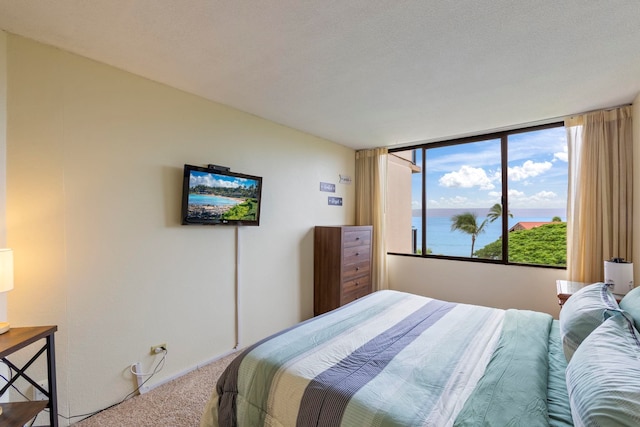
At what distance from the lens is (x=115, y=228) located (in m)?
2.13

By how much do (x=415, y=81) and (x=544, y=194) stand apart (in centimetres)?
258

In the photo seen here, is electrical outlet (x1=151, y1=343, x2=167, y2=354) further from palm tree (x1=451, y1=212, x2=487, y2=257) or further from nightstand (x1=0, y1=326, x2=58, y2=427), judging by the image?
palm tree (x1=451, y1=212, x2=487, y2=257)

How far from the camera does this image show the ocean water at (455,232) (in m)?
3.60

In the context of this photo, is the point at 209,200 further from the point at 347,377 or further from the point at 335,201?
the point at 335,201

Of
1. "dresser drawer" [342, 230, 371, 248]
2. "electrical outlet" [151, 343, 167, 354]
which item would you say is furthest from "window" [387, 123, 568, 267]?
"electrical outlet" [151, 343, 167, 354]

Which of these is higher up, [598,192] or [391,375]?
[598,192]

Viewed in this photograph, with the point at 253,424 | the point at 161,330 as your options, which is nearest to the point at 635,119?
the point at 253,424

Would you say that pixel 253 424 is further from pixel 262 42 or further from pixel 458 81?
pixel 458 81

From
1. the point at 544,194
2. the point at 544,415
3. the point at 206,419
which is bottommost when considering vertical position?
the point at 206,419

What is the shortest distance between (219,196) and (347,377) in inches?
77.8

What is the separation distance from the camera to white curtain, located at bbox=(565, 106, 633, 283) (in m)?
2.72

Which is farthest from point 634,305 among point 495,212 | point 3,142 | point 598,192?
point 3,142

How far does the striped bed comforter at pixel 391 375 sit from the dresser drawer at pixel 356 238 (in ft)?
5.53

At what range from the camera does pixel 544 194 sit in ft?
11.6
